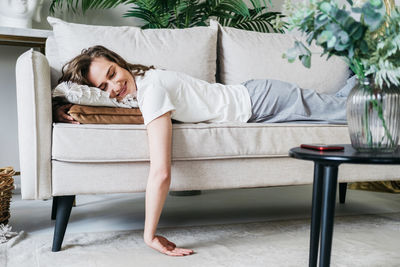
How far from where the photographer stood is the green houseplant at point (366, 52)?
2.76 ft

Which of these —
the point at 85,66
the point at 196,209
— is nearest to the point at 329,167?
the point at 85,66

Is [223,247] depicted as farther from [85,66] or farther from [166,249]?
[85,66]

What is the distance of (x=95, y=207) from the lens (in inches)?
81.7

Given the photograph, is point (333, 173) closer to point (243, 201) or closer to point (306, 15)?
point (306, 15)

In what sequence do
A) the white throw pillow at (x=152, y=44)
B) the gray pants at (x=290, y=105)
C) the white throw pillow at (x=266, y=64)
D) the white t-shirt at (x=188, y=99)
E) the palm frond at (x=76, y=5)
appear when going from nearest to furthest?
the white t-shirt at (x=188, y=99), the gray pants at (x=290, y=105), the white throw pillow at (x=152, y=44), the white throw pillow at (x=266, y=64), the palm frond at (x=76, y=5)

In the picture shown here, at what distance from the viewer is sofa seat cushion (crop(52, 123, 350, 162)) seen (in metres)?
1.34

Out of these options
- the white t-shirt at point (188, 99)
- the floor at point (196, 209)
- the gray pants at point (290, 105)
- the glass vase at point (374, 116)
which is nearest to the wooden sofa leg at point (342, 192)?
the floor at point (196, 209)

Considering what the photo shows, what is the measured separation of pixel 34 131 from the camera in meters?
1.33

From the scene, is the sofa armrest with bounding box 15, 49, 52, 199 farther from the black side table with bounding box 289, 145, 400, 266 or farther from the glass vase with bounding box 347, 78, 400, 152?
the glass vase with bounding box 347, 78, 400, 152

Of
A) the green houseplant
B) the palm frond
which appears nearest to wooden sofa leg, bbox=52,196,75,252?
the green houseplant

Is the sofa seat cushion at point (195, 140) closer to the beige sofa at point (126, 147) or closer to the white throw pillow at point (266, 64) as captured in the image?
the beige sofa at point (126, 147)

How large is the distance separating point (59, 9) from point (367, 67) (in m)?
2.23

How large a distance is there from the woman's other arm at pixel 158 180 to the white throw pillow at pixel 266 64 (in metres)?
0.83

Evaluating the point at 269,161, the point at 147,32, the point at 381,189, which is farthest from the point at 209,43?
the point at 381,189
